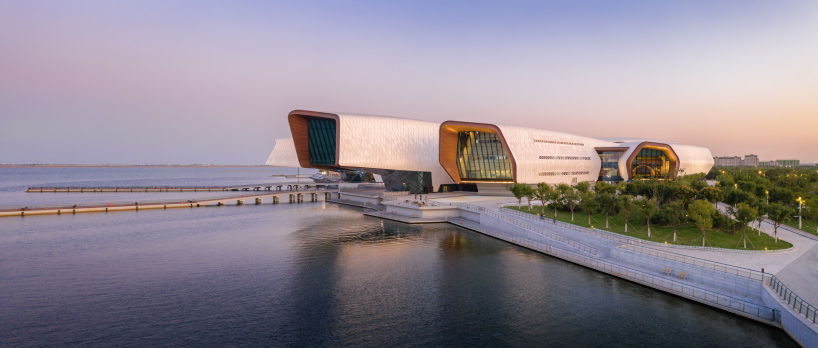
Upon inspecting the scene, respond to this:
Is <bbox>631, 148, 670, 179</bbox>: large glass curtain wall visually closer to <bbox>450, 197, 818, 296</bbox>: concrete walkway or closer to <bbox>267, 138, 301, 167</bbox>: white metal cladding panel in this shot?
<bbox>450, 197, 818, 296</bbox>: concrete walkway

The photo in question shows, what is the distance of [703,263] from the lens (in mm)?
23906

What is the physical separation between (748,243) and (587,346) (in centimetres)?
2214

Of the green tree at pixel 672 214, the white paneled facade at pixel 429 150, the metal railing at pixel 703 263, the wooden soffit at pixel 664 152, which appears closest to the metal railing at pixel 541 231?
the metal railing at pixel 703 263

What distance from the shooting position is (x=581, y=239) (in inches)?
1394

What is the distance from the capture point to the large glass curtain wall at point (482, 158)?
71.8 meters

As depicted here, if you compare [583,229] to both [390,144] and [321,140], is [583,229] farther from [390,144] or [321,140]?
[321,140]

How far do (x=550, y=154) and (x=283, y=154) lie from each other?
55224 mm

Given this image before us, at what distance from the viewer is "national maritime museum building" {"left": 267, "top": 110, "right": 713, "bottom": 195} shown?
6488 cm

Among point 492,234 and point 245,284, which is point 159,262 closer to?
point 245,284

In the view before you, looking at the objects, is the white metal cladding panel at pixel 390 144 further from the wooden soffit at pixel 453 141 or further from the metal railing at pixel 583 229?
the metal railing at pixel 583 229

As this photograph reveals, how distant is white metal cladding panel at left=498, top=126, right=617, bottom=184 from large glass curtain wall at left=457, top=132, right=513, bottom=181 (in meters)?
→ 2.37

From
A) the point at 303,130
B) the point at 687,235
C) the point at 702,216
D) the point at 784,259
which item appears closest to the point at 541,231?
the point at 687,235

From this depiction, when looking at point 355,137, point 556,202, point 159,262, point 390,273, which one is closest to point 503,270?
point 390,273

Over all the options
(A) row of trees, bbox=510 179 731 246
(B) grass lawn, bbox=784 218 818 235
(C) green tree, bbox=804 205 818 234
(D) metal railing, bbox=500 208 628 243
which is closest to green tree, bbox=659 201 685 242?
(A) row of trees, bbox=510 179 731 246
